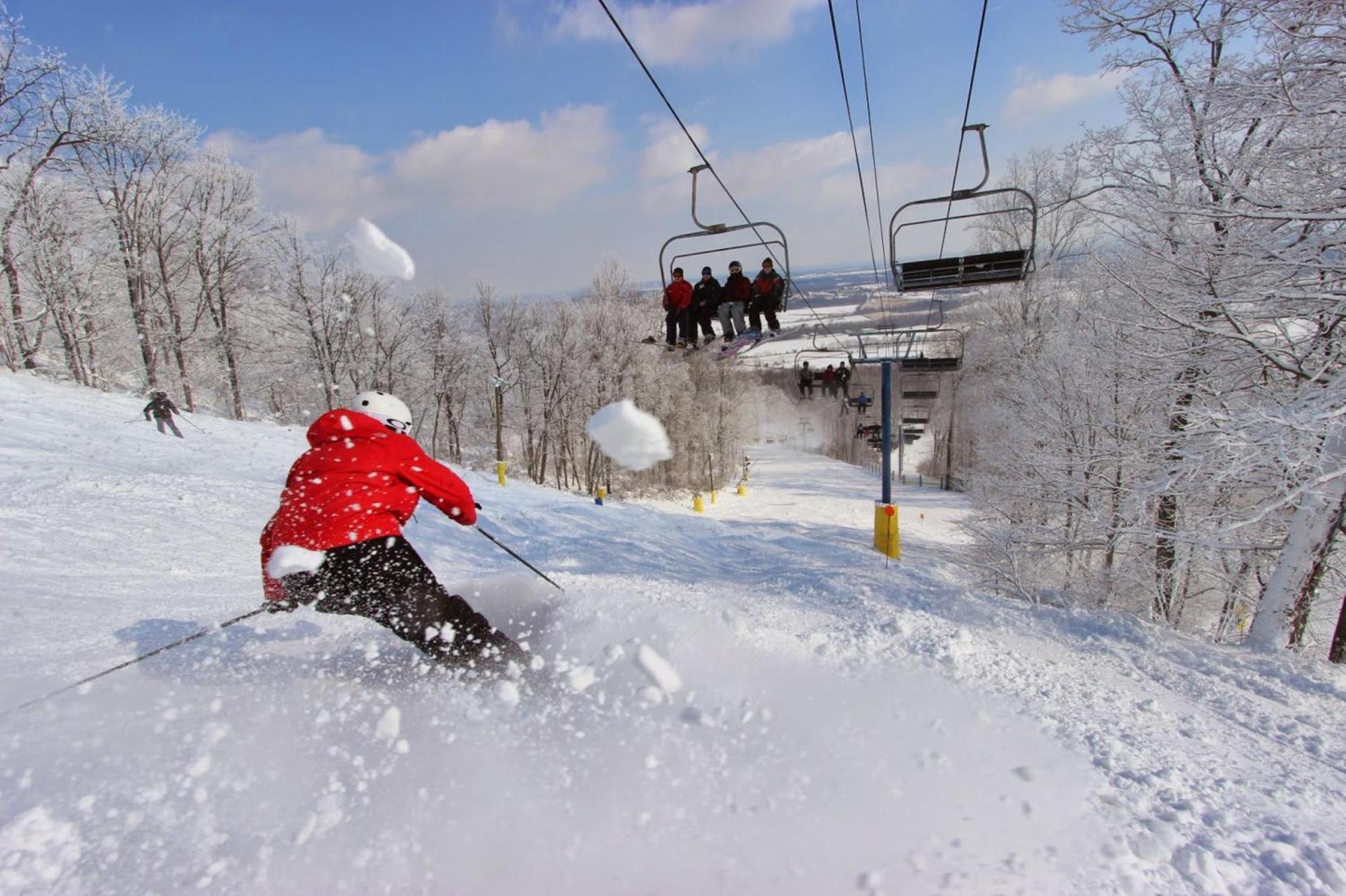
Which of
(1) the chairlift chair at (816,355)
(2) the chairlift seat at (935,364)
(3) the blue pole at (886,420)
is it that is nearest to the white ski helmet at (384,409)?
(3) the blue pole at (886,420)

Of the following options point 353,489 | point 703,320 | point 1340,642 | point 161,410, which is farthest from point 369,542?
point 161,410

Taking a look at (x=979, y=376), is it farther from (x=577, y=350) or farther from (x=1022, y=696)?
(x=1022, y=696)

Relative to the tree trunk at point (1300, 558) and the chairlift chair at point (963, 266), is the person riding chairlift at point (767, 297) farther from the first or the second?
the tree trunk at point (1300, 558)

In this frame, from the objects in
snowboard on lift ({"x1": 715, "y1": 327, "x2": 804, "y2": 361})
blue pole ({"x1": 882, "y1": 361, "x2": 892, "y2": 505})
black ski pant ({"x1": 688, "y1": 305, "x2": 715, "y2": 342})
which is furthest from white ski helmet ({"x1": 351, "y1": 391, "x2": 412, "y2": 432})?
blue pole ({"x1": 882, "y1": 361, "x2": 892, "y2": 505})

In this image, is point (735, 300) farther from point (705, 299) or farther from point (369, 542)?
point (369, 542)

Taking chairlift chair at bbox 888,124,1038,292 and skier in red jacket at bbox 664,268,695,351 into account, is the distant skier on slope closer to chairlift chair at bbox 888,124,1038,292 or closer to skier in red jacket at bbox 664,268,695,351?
skier in red jacket at bbox 664,268,695,351

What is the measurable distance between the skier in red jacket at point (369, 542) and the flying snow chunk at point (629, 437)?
1.86 m

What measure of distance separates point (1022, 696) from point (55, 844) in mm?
4191

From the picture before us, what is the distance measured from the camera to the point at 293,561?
296 cm

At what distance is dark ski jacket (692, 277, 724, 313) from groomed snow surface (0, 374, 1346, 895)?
525cm

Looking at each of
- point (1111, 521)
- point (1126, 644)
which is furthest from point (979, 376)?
point (1126, 644)

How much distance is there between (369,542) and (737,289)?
707 centimetres

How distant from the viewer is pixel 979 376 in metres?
25.0

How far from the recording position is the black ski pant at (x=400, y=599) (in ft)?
10.0
